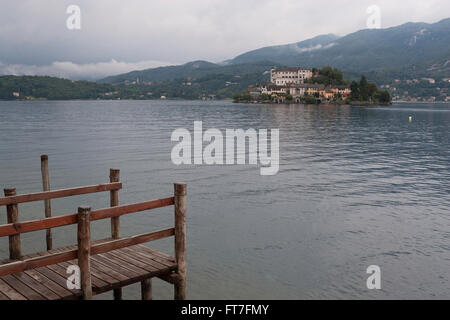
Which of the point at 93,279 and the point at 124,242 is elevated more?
the point at 124,242

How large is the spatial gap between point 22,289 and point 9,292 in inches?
10.8

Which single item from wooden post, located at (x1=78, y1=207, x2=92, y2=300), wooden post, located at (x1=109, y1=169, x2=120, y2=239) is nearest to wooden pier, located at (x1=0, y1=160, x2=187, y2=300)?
wooden post, located at (x1=78, y1=207, x2=92, y2=300)

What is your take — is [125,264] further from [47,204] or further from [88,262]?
[47,204]

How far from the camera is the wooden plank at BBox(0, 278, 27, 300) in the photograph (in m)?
9.41

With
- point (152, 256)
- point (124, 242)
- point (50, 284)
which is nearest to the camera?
point (50, 284)

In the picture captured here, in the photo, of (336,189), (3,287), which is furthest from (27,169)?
(3,287)

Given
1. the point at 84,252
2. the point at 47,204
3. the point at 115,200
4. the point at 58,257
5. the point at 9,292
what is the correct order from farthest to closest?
1. the point at 47,204
2. the point at 115,200
3. the point at 84,252
4. the point at 58,257
5. the point at 9,292

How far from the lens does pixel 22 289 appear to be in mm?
9797

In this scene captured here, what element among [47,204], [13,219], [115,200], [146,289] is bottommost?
[146,289]

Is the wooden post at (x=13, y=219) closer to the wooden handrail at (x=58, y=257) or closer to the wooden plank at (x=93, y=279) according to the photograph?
the wooden plank at (x=93, y=279)

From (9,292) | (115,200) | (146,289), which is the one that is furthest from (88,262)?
(115,200)

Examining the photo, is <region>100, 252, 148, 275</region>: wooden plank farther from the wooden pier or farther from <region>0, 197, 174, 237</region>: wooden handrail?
<region>0, 197, 174, 237</region>: wooden handrail
